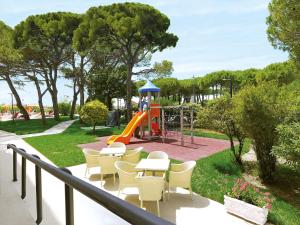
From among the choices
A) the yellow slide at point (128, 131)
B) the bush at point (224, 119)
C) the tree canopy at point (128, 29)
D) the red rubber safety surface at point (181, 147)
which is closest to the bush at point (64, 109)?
the tree canopy at point (128, 29)

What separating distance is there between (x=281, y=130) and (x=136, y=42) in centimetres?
1652

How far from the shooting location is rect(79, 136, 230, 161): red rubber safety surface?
11.5 m

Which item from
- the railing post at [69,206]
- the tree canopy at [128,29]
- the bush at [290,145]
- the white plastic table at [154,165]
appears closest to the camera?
the railing post at [69,206]

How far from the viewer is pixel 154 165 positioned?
7145 millimetres

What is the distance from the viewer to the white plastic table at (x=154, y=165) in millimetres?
6844

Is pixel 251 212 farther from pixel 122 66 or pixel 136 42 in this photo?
pixel 122 66

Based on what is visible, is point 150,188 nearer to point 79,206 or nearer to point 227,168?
point 79,206

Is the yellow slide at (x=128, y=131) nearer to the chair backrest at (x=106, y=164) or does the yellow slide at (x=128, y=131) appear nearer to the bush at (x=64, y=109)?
the chair backrest at (x=106, y=164)

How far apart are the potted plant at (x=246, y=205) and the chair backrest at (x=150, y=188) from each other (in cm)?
143

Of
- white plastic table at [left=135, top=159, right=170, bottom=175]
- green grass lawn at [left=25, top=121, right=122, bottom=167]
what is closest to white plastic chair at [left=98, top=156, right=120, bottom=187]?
white plastic table at [left=135, top=159, right=170, bottom=175]

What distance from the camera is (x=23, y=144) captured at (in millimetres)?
15180

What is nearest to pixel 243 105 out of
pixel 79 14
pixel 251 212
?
pixel 251 212

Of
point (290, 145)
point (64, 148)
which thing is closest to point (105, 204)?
point (290, 145)

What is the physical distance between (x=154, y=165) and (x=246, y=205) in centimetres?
233
